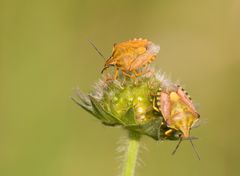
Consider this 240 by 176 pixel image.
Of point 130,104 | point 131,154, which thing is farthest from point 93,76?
point 131,154

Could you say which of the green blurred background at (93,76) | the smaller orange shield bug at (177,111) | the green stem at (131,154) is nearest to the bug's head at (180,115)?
the smaller orange shield bug at (177,111)

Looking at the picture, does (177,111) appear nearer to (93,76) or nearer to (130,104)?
(130,104)

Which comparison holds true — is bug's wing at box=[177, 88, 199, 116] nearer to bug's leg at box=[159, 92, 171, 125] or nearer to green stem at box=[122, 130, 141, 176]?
bug's leg at box=[159, 92, 171, 125]

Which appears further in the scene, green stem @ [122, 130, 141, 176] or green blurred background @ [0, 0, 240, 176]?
green blurred background @ [0, 0, 240, 176]

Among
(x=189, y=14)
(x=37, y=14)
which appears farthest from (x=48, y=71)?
(x=189, y=14)

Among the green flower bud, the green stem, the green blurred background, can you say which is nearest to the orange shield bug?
the green flower bud

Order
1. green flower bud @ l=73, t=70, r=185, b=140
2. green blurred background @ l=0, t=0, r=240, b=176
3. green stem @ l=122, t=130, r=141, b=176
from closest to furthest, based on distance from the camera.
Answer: green stem @ l=122, t=130, r=141, b=176 < green flower bud @ l=73, t=70, r=185, b=140 < green blurred background @ l=0, t=0, r=240, b=176

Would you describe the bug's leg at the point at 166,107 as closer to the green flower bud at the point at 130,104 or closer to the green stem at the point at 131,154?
the green flower bud at the point at 130,104
